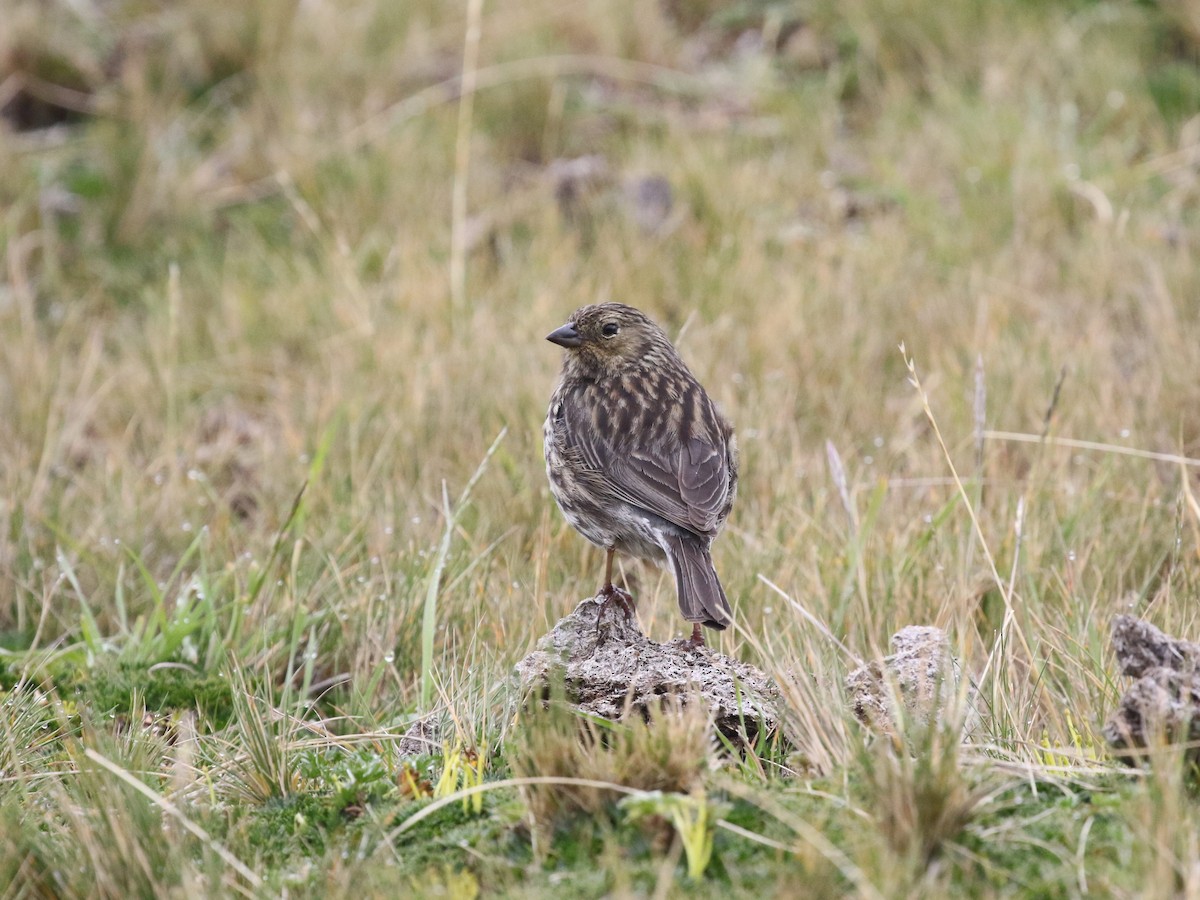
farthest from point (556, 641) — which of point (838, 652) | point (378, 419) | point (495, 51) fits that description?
point (495, 51)

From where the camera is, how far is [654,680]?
3305 millimetres

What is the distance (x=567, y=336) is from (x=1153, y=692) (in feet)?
7.64

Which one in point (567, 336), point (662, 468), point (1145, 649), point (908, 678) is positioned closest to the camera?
point (1145, 649)

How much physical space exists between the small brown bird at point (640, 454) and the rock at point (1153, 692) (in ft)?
3.19

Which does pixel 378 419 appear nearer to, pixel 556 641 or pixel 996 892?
pixel 556 641

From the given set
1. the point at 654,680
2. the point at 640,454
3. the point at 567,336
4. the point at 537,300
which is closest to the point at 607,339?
the point at 567,336

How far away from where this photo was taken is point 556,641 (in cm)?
354

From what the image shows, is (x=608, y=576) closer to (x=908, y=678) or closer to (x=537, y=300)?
(x=908, y=678)

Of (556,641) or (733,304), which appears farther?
(733,304)

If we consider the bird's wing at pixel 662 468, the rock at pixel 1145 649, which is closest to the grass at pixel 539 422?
the rock at pixel 1145 649

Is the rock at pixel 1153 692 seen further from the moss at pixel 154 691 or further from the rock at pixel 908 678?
the moss at pixel 154 691

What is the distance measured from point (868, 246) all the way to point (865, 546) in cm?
282

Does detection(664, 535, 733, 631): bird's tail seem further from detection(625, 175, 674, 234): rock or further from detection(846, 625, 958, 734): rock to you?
detection(625, 175, 674, 234): rock

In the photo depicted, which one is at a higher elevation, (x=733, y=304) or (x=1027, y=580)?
(x=733, y=304)
